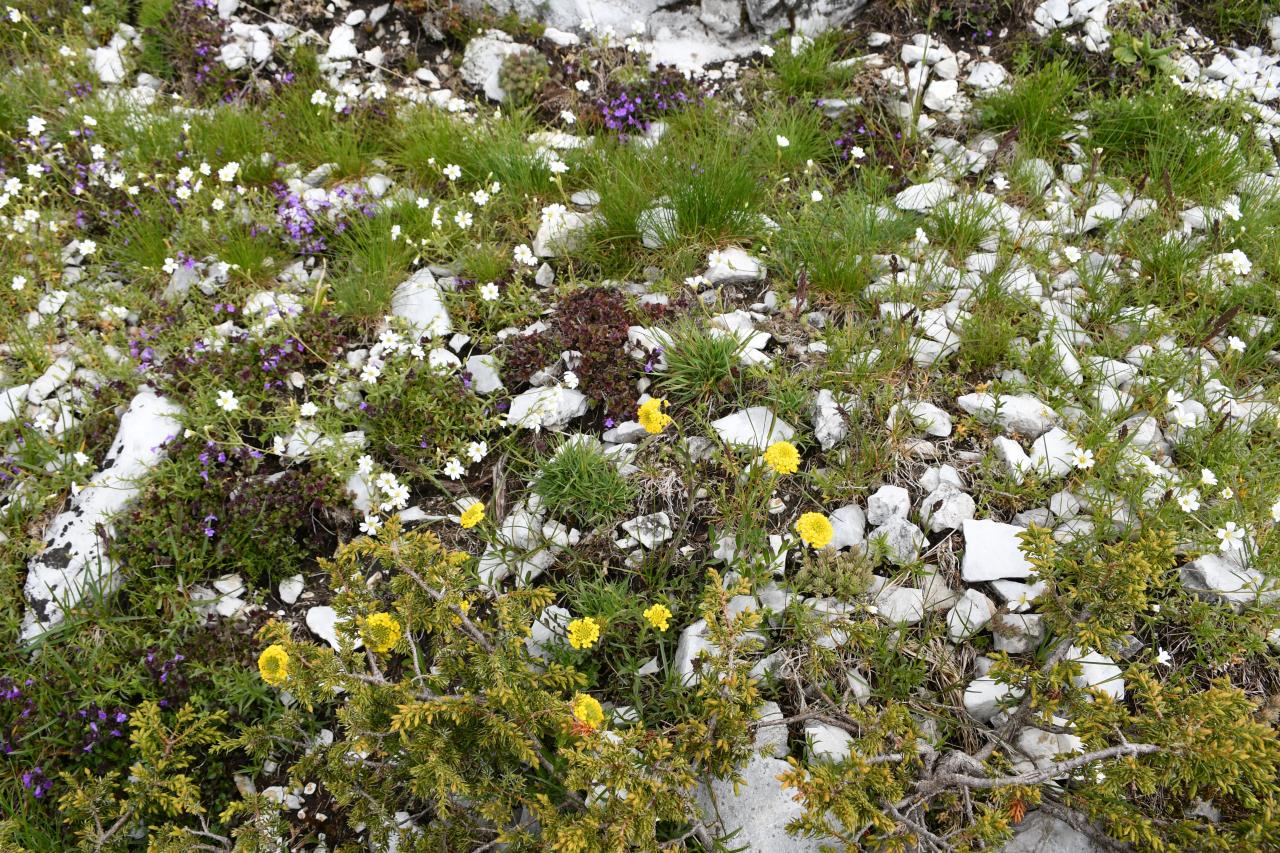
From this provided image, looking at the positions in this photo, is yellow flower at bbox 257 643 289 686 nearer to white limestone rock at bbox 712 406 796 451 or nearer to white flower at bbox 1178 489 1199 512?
white limestone rock at bbox 712 406 796 451

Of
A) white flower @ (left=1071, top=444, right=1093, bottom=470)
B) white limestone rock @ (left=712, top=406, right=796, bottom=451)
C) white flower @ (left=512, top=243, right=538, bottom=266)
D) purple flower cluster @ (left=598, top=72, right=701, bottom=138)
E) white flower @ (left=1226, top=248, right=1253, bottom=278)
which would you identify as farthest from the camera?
purple flower cluster @ (left=598, top=72, right=701, bottom=138)

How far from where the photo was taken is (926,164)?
4.96 meters

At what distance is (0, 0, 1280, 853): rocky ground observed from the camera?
8.71ft

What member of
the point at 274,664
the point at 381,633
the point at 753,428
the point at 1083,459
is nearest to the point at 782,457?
the point at 753,428

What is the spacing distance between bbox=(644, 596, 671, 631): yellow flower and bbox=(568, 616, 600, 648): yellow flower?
0.20 meters

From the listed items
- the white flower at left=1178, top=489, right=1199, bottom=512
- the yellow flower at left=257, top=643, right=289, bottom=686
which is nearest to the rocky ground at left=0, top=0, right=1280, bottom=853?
the white flower at left=1178, top=489, right=1199, bottom=512

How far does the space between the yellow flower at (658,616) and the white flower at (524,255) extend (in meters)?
2.30

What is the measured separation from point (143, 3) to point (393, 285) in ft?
12.1

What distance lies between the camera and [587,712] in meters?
2.61

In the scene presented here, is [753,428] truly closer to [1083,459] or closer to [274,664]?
[1083,459]

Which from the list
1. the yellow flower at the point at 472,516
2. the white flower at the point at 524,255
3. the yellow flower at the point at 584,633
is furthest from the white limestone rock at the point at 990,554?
the white flower at the point at 524,255

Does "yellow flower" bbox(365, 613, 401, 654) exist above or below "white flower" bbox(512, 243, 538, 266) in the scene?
below

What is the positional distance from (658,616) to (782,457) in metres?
0.74

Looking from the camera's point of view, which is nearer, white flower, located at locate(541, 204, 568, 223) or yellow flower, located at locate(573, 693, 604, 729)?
yellow flower, located at locate(573, 693, 604, 729)
